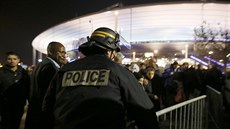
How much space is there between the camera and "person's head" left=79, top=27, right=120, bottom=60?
259cm

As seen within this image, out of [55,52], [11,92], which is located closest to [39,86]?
[55,52]

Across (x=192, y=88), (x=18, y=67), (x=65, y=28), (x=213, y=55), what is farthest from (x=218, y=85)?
(x=65, y=28)

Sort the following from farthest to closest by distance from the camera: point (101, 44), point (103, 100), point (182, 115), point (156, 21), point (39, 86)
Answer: point (156, 21), point (182, 115), point (39, 86), point (101, 44), point (103, 100)

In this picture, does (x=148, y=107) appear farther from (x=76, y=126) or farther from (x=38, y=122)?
(x=38, y=122)

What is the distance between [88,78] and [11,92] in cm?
391

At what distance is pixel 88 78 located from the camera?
2.43m

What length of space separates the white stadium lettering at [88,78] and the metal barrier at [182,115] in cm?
145

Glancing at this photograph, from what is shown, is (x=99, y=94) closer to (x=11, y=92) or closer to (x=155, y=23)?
(x=11, y=92)

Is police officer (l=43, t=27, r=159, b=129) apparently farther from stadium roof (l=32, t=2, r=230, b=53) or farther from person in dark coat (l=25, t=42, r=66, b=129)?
stadium roof (l=32, t=2, r=230, b=53)

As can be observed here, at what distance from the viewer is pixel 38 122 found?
3994 millimetres

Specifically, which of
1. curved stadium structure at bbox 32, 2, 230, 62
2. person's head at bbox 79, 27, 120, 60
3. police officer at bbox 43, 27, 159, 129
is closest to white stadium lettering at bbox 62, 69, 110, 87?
police officer at bbox 43, 27, 159, 129

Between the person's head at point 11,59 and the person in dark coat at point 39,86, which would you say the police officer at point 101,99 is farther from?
the person's head at point 11,59

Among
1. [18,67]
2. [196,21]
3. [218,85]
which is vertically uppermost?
[196,21]

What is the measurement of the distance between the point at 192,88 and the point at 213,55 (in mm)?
22143
